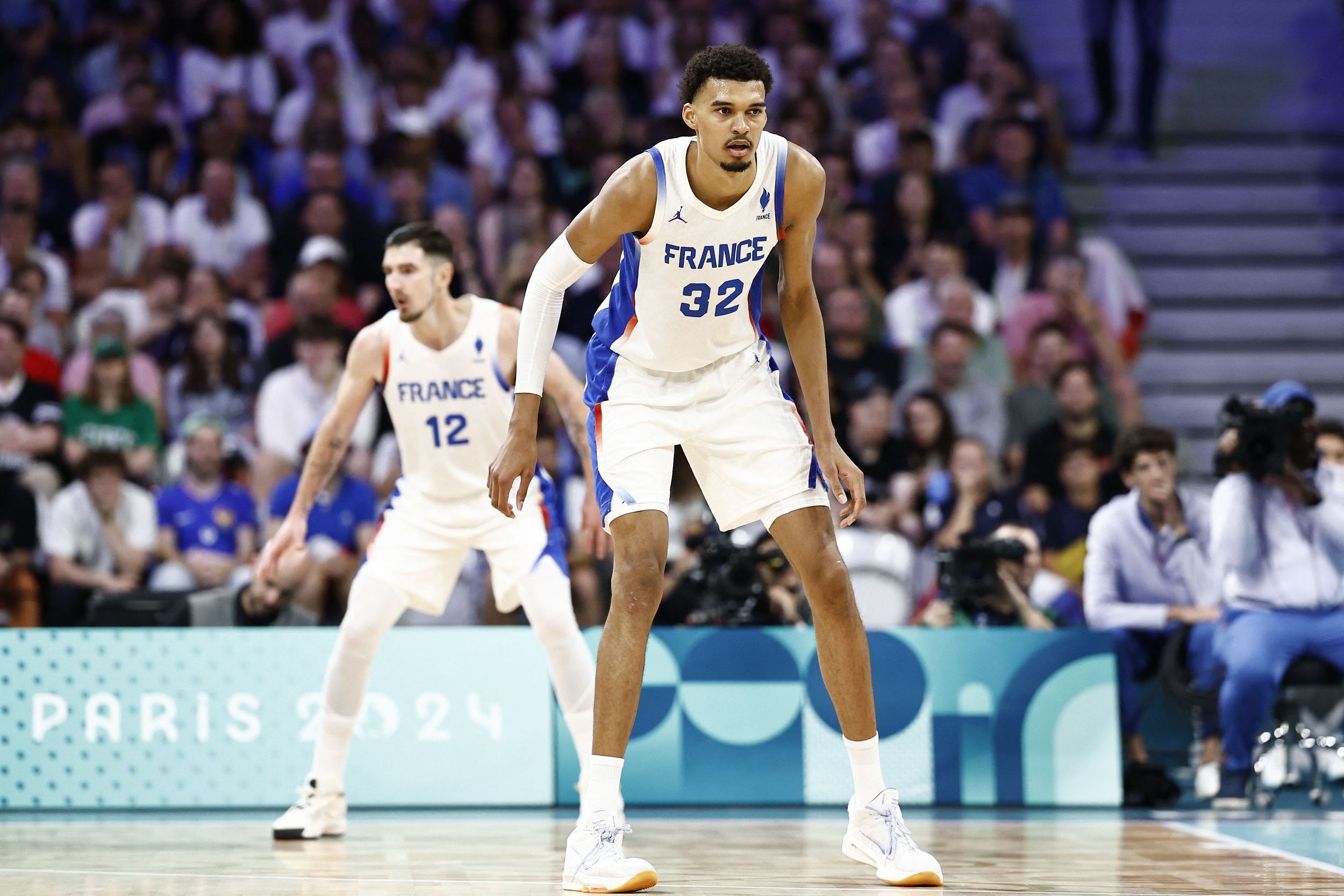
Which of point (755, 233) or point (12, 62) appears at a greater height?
point (12, 62)

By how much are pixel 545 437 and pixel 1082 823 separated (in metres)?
3.56

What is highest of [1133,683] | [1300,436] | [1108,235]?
[1108,235]

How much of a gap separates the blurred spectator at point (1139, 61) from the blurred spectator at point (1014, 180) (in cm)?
129

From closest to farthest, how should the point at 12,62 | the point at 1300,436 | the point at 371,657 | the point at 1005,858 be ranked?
the point at 1005,858 → the point at 371,657 → the point at 1300,436 → the point at 12,62

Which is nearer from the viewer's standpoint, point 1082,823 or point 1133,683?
point 1082,823

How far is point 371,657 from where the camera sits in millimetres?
5922

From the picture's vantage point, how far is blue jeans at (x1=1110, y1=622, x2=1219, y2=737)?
7457 mm

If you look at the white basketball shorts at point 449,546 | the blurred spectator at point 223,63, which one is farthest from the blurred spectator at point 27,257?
the white basketball shorts at point 449,546

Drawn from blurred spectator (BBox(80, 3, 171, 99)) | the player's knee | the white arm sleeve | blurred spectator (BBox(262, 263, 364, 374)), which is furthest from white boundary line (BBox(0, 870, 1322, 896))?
blurred spectator (BBox(80, 3, 171, 99))

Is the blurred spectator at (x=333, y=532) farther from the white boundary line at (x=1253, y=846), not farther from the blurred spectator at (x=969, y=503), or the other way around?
the white boundary line at (x=1253, y=846)

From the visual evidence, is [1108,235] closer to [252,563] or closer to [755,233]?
[252,563]

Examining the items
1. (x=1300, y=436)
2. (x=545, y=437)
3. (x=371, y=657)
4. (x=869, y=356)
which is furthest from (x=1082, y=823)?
(x=869, y=356)

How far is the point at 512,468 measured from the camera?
14.5 ft

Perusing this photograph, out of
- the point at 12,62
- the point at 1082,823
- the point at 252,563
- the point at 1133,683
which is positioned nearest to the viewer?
the point at 1082,823
